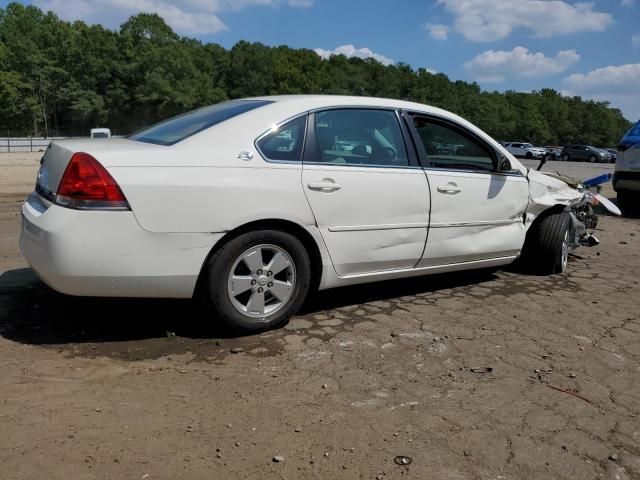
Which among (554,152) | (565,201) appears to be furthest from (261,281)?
(554,152)

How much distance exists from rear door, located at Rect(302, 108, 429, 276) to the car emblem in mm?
367

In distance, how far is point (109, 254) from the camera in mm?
3215

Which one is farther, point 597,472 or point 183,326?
point 183,326

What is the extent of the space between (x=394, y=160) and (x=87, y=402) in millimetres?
2579

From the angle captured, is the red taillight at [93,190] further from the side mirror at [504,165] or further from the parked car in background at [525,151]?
the parked car in background at [525,151]

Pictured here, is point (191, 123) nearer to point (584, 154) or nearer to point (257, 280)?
point (257, 280)

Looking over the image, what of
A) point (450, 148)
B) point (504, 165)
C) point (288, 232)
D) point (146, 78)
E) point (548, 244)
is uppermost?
point (146, 78)

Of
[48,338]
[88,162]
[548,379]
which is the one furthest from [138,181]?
[548,379]

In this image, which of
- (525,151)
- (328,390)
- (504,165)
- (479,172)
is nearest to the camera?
(328,390)

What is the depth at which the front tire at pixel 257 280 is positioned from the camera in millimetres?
3508

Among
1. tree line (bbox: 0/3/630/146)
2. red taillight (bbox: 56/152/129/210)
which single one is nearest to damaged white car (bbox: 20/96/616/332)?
red taillight (bbox: 56/152/129/210)

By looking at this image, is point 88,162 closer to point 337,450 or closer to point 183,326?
point 183,326

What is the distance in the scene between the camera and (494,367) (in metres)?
3.46

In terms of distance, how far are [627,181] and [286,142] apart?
7917 mm
